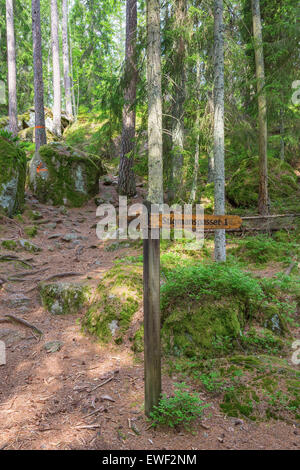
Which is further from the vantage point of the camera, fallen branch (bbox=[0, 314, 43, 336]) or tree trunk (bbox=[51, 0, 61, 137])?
tree trunk (bbox=[51, 0, 61, 137])

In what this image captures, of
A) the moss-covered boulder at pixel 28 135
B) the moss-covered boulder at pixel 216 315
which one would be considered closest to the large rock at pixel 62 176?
the moss-covered boulder at pixel 28 135

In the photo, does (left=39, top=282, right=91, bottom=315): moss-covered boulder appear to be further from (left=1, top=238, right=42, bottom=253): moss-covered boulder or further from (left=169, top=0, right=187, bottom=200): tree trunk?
(left=169, top=0, right=187, bottom=200): tree trunk

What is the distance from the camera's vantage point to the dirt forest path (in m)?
2.93

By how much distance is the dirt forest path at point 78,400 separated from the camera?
2932mm

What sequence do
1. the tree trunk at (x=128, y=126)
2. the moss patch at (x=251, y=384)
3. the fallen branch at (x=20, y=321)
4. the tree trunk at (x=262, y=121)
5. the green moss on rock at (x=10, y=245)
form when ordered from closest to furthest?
the moss patch at (x=251, y=384), the fallen branch at (x=20, y=321), the green moss on rock at (x=10, y=245), the tree trunk at (x=262, y=121), the tree trunk at (x=128, y=126)

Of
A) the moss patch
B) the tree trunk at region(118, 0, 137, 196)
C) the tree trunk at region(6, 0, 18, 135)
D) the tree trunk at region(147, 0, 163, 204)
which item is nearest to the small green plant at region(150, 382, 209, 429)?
the moss patch

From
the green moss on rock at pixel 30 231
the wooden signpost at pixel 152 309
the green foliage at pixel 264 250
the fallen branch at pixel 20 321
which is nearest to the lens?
the wooden signpost at pixel 152 309

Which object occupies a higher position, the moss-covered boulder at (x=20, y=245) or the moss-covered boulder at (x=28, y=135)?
the moss-covered boulder at (x=28, y=135)

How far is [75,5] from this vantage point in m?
29.8

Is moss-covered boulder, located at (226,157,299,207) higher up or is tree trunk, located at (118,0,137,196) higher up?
tree trunk, located at (118,0,137,196)

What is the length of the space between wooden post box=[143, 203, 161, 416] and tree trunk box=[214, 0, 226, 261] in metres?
3.90

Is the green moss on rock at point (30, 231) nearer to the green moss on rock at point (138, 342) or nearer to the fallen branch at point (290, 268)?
the green moss on rock at point (138, 342)

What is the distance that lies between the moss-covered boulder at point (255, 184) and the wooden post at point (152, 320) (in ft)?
26.9

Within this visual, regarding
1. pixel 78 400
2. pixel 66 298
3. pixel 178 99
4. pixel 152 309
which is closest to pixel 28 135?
pixel 178 99
